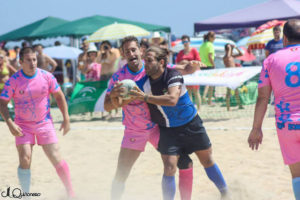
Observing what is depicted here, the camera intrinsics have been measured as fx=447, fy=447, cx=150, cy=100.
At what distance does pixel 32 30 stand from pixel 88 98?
35.1ft

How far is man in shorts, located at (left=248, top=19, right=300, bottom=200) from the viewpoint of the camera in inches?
122

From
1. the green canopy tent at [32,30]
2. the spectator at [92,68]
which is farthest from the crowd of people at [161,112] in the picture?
the green canopy tent at [32,30]

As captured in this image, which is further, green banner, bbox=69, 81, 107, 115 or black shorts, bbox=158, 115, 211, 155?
green banner, bbox=69, 81, 107, 115

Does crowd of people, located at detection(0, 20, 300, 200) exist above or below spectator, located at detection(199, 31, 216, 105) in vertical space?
above

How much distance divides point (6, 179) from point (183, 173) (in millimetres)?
2642

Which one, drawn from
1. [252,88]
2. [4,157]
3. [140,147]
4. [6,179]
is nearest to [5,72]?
[4,157]

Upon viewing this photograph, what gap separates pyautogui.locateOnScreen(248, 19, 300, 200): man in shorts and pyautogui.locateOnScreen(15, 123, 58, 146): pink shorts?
2190 mm

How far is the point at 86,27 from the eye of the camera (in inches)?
695

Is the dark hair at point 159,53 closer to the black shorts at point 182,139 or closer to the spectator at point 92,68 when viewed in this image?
the black shorts at point 182,139

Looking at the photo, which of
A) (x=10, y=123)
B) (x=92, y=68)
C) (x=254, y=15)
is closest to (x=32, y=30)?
(x=254, y=15)

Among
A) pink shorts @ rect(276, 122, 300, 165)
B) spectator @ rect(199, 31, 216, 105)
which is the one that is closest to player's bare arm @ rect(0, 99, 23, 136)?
pink shorts @ rect(276, 122, 300, 165)

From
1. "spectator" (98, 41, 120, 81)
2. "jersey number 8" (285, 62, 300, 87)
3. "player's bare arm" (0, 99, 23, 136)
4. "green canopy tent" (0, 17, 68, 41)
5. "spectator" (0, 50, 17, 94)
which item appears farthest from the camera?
"green canopy tent" (0, 17, 68, 41)

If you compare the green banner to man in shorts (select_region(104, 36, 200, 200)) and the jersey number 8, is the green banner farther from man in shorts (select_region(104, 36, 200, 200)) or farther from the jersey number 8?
the jersey number 8

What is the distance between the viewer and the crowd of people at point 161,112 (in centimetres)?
316
